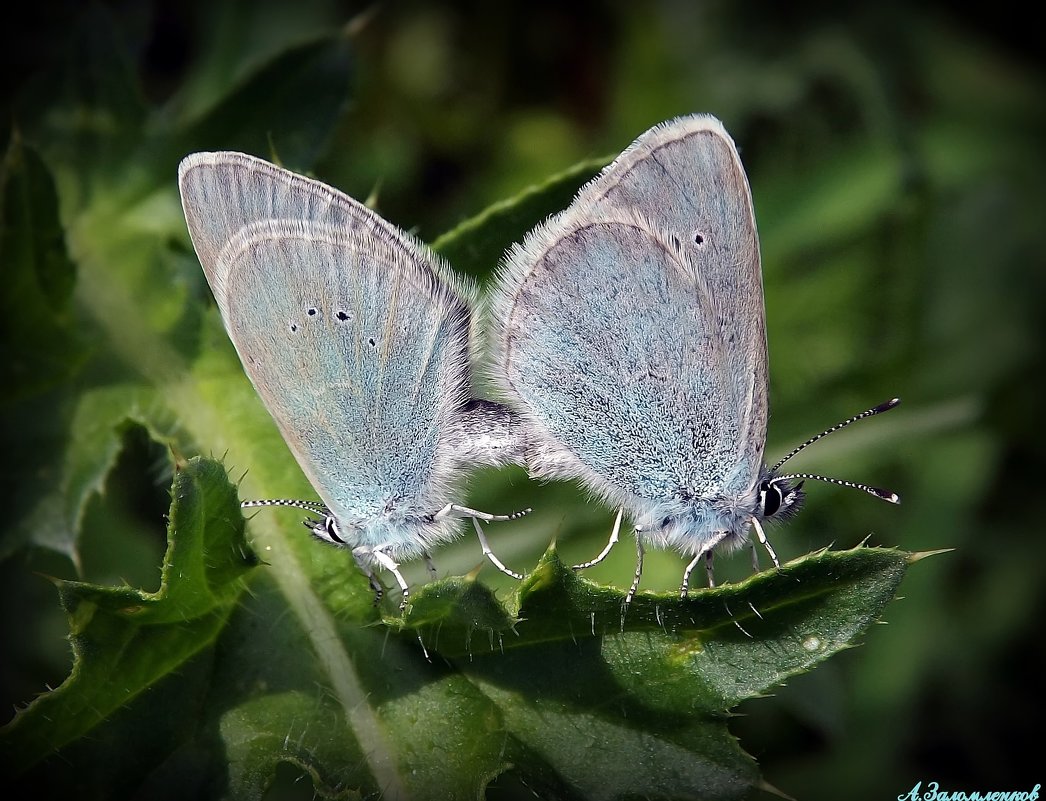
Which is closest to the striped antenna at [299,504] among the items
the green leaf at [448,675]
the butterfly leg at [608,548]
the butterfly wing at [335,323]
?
the butterfly wing at [335,323]

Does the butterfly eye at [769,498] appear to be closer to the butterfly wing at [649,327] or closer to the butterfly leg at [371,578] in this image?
the butterfly wing at [649,327]

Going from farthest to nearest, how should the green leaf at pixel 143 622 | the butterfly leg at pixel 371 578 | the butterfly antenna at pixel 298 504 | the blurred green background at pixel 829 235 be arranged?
the blurred green background at pixel 829 235 < the butterfly antenna at pixel 298 504 < the butterfly leg at pixel 371 578 < the green leaf at pixel 143 622

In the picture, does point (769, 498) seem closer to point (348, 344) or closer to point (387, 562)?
point (387, 562)

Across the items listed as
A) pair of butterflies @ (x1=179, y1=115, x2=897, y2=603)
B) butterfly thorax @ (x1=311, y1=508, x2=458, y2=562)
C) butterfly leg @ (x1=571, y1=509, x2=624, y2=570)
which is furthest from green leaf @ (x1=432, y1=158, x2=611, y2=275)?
butterfly leg @ (x1=571, y1=509, x2=624, y2=570)

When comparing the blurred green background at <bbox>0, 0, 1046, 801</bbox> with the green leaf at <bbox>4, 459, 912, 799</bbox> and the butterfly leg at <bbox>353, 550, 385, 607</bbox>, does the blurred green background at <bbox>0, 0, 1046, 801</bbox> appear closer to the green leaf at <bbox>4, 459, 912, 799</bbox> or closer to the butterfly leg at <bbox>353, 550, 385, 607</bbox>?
the butterfly leg at <bbox>353, 550, 385, 607</bbox>

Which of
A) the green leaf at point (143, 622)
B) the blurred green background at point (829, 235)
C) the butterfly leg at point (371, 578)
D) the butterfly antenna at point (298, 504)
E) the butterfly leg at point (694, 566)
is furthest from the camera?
the blurred green background at point (829, 235)

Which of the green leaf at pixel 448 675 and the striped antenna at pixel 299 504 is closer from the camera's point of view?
the green leaf at pixel 448 675

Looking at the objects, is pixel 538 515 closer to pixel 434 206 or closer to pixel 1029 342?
pixel 434 206

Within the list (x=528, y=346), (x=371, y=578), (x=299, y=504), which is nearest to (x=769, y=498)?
(x=528, y=346)
